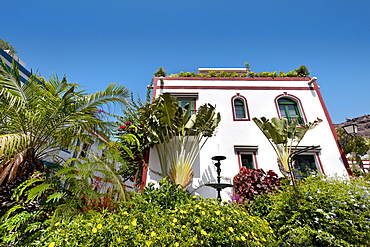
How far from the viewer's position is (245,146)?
8.30 metres

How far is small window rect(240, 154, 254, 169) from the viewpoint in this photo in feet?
26.7

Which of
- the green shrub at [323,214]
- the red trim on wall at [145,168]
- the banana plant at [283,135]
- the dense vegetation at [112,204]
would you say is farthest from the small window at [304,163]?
the red trim on wall at [145,168]

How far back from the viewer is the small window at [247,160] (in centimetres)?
814

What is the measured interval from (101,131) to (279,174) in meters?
7.36

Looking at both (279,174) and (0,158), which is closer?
(0,158)

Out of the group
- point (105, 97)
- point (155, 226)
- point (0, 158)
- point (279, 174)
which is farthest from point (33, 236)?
point (279, 174)

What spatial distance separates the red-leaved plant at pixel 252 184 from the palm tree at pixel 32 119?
18.5ft

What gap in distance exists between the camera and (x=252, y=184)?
674 centimetres

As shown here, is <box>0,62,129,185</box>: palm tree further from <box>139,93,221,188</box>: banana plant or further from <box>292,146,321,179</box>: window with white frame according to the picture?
<box>292,146,321,179</box>: window with white frame

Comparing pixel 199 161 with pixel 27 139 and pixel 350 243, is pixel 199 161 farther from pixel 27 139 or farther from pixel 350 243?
pixel 27 139

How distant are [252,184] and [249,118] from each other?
11.6 feet

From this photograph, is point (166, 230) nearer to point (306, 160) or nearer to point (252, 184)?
point (252, 184)

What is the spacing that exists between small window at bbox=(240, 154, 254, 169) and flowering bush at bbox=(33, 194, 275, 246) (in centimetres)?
433

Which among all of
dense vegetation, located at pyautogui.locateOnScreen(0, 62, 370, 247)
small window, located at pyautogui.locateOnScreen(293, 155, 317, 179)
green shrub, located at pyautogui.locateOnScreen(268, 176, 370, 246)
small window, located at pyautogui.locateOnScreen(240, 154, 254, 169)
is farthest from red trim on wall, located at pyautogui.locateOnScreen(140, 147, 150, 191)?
small window, located at pyautogui.locateOnScreen(293, 155, 317, 179)
